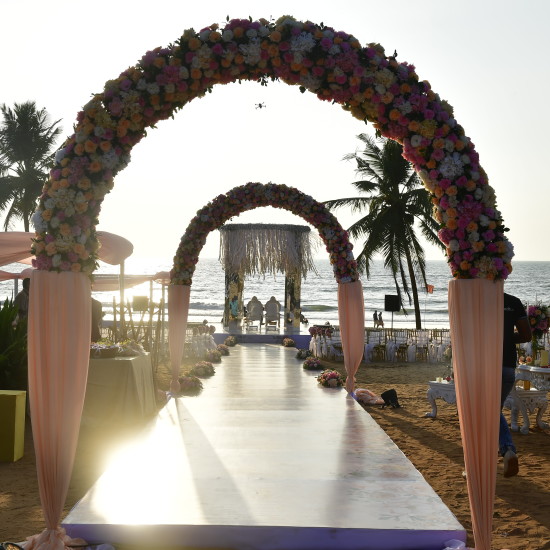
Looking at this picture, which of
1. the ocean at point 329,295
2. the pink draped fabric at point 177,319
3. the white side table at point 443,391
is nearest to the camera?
the white side table at point 443,391

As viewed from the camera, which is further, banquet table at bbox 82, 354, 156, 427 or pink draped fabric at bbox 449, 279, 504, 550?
banquet table at bbox 82, 354, 156, 427

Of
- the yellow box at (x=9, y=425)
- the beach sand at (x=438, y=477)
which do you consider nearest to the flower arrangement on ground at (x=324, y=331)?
the beach sand at (x=438, y=477)

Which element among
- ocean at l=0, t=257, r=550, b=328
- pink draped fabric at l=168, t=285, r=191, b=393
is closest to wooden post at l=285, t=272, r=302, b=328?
pink draped fabric at l=168, t=285, r=191, b=393

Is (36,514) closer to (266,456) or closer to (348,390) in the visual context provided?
(266,456)

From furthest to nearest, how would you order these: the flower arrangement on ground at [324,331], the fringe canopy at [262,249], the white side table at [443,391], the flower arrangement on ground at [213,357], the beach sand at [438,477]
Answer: the fringe canopy at [262,249] → the flower arrangement on ground at [324,331] → the flower arrangement on ground at [213,357] → the white side table at [443,391] → the beach sand at [438,477]

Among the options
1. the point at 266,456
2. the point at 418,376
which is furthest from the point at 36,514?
the point at 418,376

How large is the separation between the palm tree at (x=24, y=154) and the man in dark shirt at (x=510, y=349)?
81.6 feet

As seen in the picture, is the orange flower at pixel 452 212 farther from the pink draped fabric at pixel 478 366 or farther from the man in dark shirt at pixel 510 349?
the man in dark shirt at pixel 510 349

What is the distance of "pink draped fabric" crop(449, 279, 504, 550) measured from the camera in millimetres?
4133

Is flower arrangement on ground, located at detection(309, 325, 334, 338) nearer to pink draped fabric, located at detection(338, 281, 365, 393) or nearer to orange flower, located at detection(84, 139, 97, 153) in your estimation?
pink draped fabric, located at detection(338, 281, 365, 393)

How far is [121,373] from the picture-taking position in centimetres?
798

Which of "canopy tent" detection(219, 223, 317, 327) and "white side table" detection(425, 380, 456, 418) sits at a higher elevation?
"canopy tent" detection(219, 223, 317, 327)

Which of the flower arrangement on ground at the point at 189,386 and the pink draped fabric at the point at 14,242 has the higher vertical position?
the pink draped fabric at the point at 14,242

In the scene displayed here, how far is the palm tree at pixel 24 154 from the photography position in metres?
27.3
